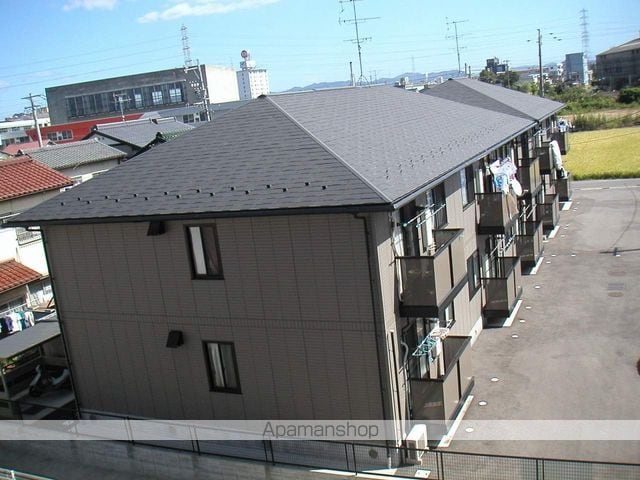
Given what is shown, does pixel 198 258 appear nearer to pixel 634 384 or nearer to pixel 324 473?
pixel 324 473

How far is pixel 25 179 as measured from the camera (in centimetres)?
2038

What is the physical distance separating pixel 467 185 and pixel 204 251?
297 inches

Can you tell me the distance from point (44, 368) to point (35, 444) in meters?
2.38

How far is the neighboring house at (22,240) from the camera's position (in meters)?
18.0

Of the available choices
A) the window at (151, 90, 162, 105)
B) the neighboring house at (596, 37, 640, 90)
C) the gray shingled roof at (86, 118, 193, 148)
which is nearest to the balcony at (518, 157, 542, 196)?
the gray shingled roof at (86, 118, 193, 148)

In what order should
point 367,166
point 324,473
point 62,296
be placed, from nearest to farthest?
point 324,473 → point 367,166 → point 62,296

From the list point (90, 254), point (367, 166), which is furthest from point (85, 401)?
point (367, 166)

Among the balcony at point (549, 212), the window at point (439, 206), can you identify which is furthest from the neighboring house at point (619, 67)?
the window at point (439, 206)

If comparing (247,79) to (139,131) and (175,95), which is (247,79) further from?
(139,131)

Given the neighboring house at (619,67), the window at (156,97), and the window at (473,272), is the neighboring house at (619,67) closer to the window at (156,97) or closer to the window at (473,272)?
the window at (156,97)

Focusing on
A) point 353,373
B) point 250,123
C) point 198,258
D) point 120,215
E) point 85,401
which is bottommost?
point 85,401

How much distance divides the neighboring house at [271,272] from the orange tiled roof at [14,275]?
20.3 ft

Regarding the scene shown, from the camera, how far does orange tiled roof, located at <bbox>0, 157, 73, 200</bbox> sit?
64.0 ft

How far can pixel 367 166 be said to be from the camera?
1022 cm
